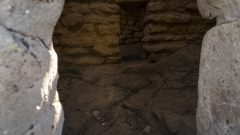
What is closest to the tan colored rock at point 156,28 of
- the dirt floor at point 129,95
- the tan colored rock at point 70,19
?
the dirt floor at point 129,95

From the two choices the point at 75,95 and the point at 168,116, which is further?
the point at 75,95

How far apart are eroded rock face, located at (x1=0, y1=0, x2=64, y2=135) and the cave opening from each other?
1138mm

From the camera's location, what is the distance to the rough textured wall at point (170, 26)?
339 cm

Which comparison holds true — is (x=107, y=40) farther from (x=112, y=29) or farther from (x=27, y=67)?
(x=27, y=67)

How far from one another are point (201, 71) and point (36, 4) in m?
1.13

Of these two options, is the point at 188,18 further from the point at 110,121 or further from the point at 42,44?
the point at 42,44

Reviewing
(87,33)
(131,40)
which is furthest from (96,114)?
(131,40)

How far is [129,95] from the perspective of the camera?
2619 millimetres

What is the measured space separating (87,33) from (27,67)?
82.3 inches

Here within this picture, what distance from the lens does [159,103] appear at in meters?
2.42

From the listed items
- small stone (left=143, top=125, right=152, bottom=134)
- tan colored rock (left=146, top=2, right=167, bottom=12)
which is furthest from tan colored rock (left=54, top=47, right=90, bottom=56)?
small stone (left=143, top=125, right=152, bottom=134)

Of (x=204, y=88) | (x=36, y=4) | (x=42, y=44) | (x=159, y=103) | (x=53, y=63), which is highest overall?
(x=36, y=4)

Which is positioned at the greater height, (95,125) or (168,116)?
(168,116)

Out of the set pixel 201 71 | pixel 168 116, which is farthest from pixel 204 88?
pixel 168 116
